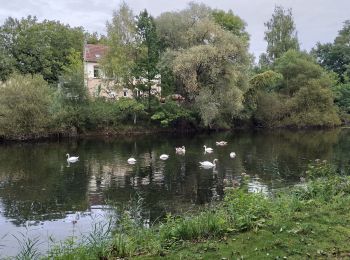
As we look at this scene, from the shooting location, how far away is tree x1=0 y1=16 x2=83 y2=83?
6172 centimetres

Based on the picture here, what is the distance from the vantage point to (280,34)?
7556 centimetres

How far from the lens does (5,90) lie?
41375 millimetres

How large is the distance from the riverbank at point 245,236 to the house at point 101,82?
4065cm

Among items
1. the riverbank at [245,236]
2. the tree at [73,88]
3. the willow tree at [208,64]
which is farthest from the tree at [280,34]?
the riverbank at [245,236]

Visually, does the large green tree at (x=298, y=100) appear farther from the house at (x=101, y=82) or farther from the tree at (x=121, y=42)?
the tree at (x=121, y=42)

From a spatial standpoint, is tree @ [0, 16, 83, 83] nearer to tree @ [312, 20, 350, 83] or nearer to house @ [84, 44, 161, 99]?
house @ [84, 44, 161, 99]

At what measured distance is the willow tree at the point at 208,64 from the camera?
47156 mm

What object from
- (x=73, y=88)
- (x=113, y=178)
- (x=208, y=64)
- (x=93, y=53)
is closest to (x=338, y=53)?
(x=208, y=64)

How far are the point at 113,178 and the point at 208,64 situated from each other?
28.5 meters

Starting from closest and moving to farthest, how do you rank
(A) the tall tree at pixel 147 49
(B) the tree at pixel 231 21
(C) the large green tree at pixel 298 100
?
(A) the tall tree at pixel 147 49 → (C) the large green tree at pixel 298 100 → (B) the tree at pixel 231 21

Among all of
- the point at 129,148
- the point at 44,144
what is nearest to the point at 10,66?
the point at 44,144

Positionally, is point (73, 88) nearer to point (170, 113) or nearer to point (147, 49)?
point (147, 49)

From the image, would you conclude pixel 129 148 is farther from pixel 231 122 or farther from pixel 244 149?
pixel 231 122

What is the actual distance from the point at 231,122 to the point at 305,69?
15407 millimetres
